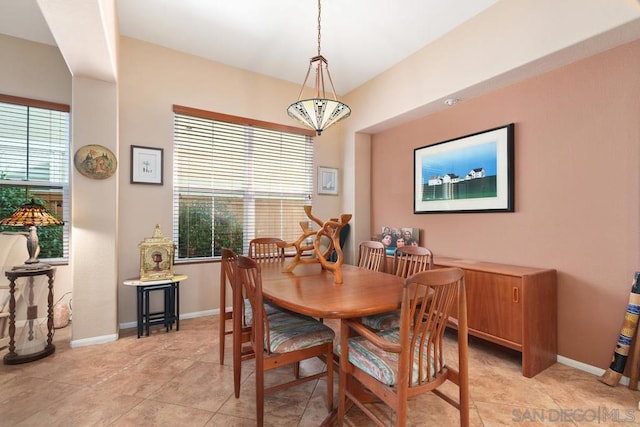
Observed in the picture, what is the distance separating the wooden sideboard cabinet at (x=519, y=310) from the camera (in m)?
2.28

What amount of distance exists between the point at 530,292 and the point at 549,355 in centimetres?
61

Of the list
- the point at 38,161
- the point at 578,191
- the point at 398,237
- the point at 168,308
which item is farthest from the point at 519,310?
the point at 38,161

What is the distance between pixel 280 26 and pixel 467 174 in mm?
2475

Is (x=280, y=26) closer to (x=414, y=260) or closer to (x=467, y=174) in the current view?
(x=467, y=174)

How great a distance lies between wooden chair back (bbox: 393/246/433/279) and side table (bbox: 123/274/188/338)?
224 centimetres

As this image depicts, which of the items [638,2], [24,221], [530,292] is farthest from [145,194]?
[638,2]

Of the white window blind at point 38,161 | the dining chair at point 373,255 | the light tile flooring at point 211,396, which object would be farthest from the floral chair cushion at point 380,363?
the white window blind at point 38,161

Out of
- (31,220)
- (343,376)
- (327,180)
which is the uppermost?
(327,180)

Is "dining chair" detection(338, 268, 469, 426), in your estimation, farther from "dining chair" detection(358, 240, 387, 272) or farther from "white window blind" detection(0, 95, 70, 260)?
"white window blind" detection(0, 95, 70, 260)

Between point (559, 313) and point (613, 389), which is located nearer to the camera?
point (613, 389)

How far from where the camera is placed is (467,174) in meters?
3.17

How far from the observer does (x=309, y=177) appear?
14.6 feet

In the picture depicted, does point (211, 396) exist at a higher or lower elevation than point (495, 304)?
lower

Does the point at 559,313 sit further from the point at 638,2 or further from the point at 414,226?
the point at 638,2
